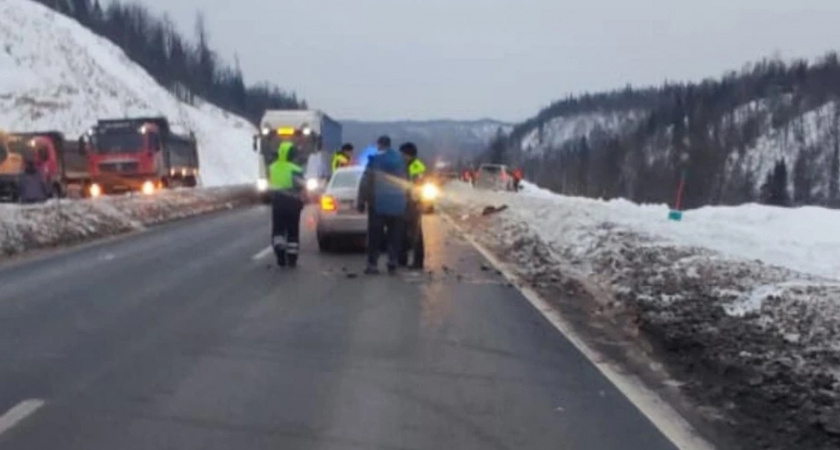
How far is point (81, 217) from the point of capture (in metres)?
29.2

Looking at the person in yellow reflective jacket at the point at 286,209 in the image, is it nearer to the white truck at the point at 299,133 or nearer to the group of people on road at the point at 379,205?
the group of people on road at the point at 379,205

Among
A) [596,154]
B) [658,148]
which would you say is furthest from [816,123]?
[596,154]

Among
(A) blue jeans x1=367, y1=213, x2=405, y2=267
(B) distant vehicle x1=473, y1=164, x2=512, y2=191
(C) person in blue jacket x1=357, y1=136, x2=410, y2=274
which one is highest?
(C) person in blue jacket x1=357, y1=136, x2=410, y2=274

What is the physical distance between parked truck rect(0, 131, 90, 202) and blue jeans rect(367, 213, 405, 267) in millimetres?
29313

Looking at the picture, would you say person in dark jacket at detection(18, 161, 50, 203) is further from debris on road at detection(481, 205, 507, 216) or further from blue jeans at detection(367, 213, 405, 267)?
blue jeans at detection(367, 213, 405, 267)

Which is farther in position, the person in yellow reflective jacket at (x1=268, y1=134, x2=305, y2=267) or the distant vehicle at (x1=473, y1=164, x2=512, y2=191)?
the distant vehicle at (x1=473, y1=164, x2=512, y2=191)

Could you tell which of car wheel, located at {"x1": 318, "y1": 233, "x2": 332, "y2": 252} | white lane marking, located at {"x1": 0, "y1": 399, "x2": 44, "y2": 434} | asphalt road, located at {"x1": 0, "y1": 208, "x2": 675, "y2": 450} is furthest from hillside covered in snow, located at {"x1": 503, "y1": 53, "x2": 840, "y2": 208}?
white lane marking, located at {"x1": 0, "y1": 399, "x2": 44, "y2": 434}

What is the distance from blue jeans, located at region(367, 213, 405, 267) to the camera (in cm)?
1817

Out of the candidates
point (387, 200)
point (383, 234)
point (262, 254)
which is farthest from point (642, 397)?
point (262, 254)

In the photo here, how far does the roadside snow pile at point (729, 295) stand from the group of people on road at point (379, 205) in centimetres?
179

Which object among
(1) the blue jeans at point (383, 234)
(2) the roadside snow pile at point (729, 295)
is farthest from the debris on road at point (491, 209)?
(1) the blue jeans at point (383, 234)

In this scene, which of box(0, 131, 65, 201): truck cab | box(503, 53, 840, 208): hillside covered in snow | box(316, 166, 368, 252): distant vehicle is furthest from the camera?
box(503, 53, 840, 208): hillside covered in snow

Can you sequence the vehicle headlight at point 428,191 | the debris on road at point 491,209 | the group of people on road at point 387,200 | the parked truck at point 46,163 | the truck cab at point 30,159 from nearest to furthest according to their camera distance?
the group of people on road at point 387,200, the vehicle headlight at point 428,191, the debris on road at point 491,209, the truck cab at point 30,159, the parked truck at point 46,163

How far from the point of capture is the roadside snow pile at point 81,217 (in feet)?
81.2
